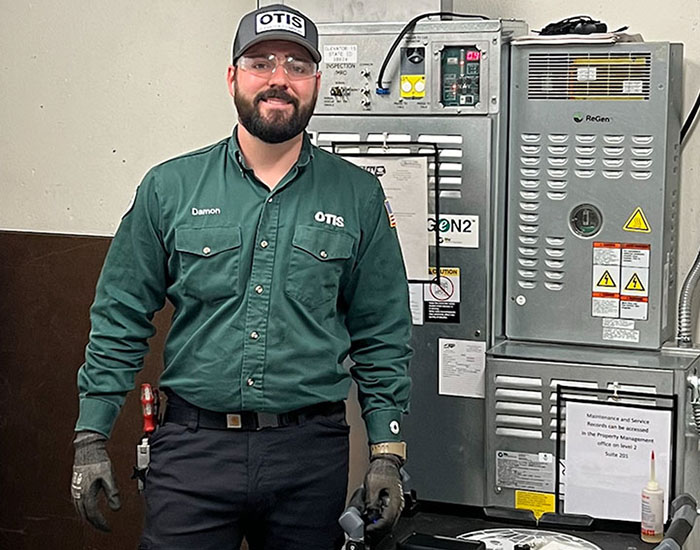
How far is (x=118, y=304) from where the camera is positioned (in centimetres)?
233

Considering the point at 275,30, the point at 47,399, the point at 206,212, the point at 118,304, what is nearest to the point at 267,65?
the point at 275,30

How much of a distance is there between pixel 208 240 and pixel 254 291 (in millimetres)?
134

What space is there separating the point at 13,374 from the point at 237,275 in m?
1.48

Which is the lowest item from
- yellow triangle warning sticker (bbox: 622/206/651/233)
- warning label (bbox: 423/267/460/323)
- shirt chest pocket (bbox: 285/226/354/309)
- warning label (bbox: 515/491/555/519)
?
warning label (bbox: 515/491/555/519)

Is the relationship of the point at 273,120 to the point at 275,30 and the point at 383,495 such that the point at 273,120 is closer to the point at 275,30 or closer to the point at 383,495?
the point at 275,30

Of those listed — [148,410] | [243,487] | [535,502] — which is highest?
[148,410]

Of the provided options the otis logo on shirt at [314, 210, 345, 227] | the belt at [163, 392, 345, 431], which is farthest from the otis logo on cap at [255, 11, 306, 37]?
the belt at [163, 392, 345, 431]

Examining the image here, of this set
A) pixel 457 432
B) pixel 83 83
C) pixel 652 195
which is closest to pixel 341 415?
pixel 457 432

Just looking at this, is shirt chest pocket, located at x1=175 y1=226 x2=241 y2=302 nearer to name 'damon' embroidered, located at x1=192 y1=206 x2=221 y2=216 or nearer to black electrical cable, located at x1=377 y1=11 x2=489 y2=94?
name 'damon' embroidered, located at x1=192 y1=206 x2=221 y2=216

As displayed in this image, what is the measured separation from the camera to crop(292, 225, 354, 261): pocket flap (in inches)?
90.5

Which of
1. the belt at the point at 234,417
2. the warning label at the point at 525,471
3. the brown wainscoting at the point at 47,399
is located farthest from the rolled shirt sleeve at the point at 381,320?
the brown wainscoting at the point at 47,399

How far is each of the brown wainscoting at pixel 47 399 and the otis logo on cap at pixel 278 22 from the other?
1.23 meters

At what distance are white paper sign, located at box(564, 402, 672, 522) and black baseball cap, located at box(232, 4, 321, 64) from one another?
938 millimetres

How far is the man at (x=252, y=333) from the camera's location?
7.44 ft
